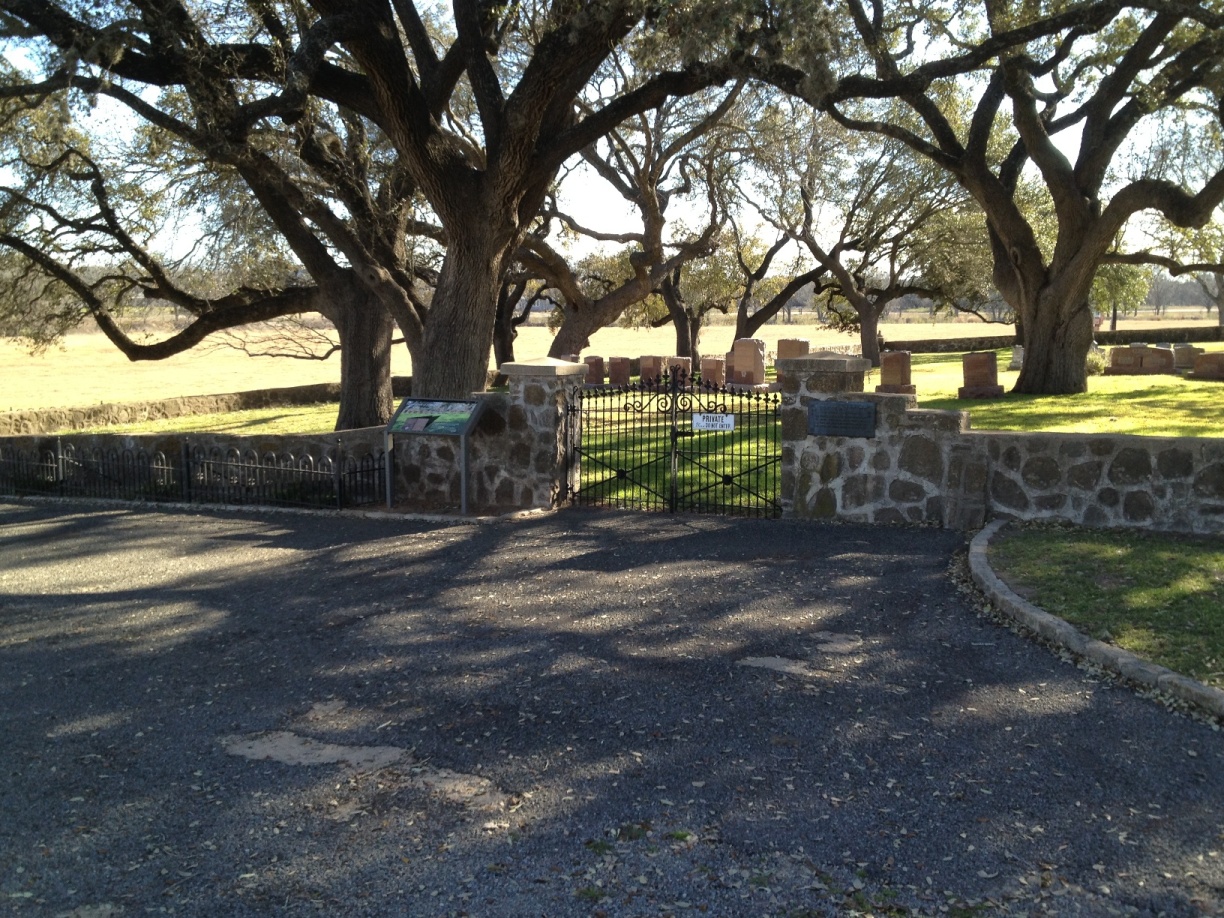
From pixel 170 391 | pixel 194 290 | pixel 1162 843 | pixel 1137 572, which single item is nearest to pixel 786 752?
pixel 1162 843

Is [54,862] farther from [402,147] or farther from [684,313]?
[684,313]

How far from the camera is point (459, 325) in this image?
47.5 ft

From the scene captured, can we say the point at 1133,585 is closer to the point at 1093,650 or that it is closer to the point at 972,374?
the point at 1093,650

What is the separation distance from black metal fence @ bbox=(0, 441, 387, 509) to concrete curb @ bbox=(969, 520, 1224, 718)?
7.20m

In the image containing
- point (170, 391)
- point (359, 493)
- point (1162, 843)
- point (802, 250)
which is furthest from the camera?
point (170, 391)

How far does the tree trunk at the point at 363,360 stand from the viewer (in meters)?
19.3

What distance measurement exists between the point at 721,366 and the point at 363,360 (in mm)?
11122

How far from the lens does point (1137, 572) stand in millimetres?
8047

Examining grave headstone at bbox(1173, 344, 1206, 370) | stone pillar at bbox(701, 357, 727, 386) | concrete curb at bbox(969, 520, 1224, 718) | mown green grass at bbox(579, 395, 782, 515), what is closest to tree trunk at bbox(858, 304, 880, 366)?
grave headstone at bbox(1173, 344, 1206, 370)

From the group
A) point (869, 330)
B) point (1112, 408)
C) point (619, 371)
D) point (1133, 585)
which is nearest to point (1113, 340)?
point (869, 330)

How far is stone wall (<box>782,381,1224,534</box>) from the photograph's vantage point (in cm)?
948

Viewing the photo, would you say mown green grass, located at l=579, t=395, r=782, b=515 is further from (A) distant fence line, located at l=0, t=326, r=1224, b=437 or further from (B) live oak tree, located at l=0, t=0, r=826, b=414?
(A) distant fence line, located at l=0, t=326, r=1224, b=437

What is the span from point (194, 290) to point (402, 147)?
9996mm

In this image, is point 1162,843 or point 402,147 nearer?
point 1162,843
